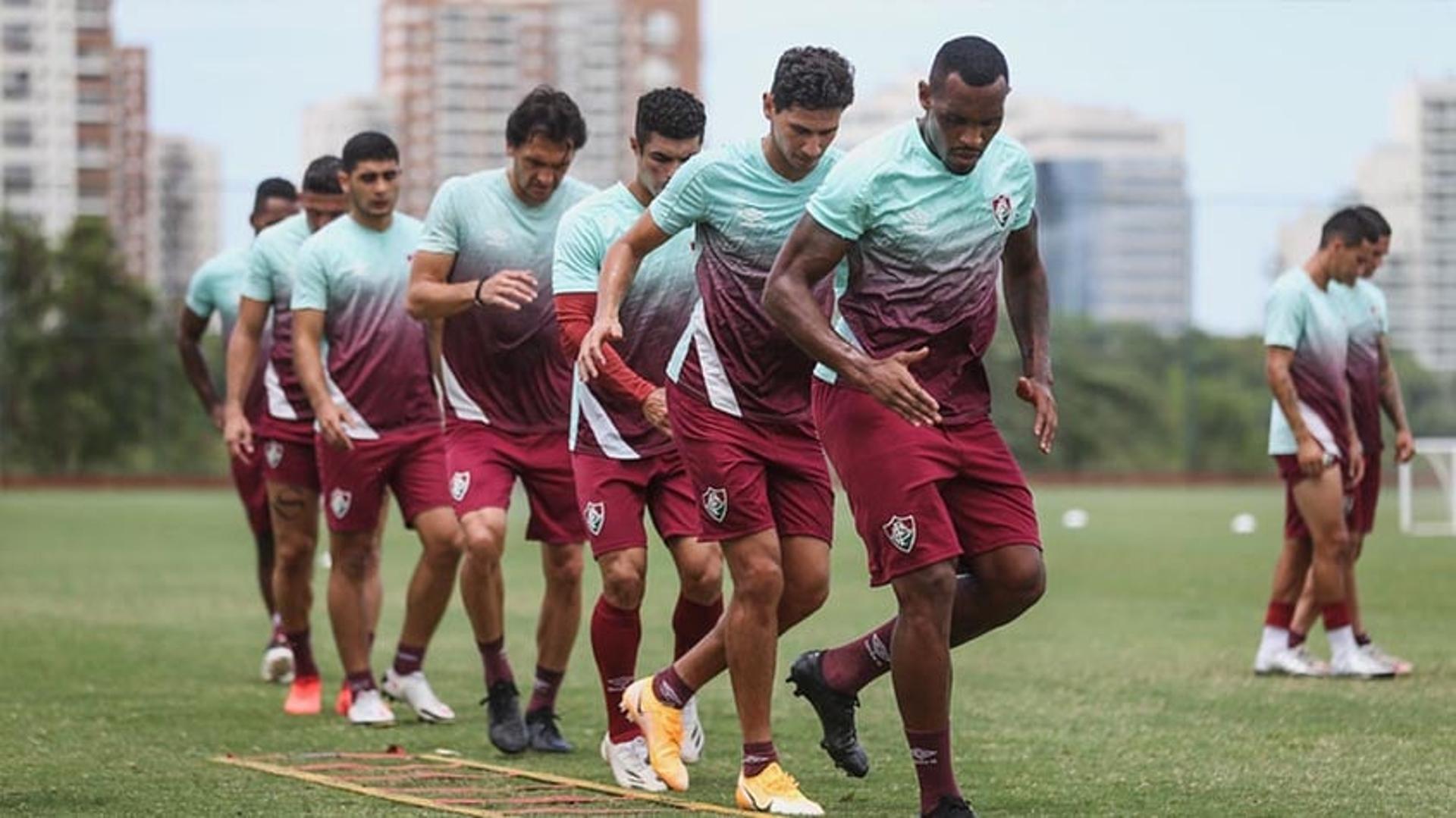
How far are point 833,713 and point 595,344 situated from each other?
145 cm

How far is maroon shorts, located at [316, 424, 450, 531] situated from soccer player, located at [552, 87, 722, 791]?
1.67 meters

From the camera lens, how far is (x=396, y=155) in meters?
11.9

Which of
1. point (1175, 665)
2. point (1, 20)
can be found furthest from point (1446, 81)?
point (1175, 665)

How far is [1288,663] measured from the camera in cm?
1354

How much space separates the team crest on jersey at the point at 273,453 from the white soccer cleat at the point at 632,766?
346cm

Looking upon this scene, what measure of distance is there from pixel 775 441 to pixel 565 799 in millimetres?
1352

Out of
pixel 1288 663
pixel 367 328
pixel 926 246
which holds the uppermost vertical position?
pixel 926 246

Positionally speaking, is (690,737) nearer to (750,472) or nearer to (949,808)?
(750,472)

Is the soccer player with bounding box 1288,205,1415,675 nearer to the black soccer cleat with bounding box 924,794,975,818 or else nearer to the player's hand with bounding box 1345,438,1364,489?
the player's hand with bounding box 1345,438,1364,489

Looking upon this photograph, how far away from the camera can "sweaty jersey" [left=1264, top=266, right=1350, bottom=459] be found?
1360cm

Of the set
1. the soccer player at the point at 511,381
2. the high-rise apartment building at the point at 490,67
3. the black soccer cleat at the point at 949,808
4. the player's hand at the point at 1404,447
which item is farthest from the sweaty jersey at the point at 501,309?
the high-rise apartment building at the point at 490,67

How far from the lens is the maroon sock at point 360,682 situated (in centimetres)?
1173

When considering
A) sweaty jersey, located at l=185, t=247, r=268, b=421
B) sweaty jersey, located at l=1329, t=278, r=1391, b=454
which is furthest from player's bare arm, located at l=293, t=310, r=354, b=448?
sweaty jersey, located at l=1329, t=278, r=1391, b=454

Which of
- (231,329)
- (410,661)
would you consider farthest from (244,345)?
(231,329)
